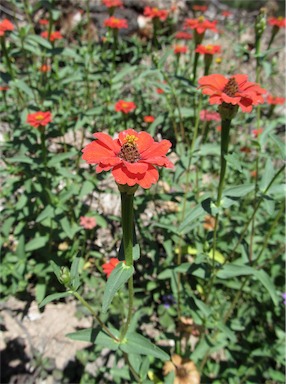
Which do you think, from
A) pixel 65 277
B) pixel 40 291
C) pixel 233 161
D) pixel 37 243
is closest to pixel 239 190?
pixel 233 161

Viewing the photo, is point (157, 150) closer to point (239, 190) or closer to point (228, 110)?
point (228, 110)

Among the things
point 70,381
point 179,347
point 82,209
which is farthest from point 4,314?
point 179,347

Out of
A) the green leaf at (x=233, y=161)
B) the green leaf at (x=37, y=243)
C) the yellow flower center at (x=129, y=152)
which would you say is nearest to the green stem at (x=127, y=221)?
the yellow flower center at (x=129, y=152)

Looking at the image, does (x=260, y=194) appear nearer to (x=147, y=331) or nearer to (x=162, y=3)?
(x=147, y=331)

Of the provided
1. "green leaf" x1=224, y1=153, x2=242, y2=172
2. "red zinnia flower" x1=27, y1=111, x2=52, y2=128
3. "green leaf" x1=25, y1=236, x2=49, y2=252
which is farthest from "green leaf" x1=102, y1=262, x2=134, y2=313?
"green leaf" x1=25, y1=236, x2=49, y2=252

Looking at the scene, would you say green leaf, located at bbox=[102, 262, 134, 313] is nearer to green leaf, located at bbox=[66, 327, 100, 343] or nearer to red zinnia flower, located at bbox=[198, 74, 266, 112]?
green leaf, located at bbox=[66, 327, 100, 343]
